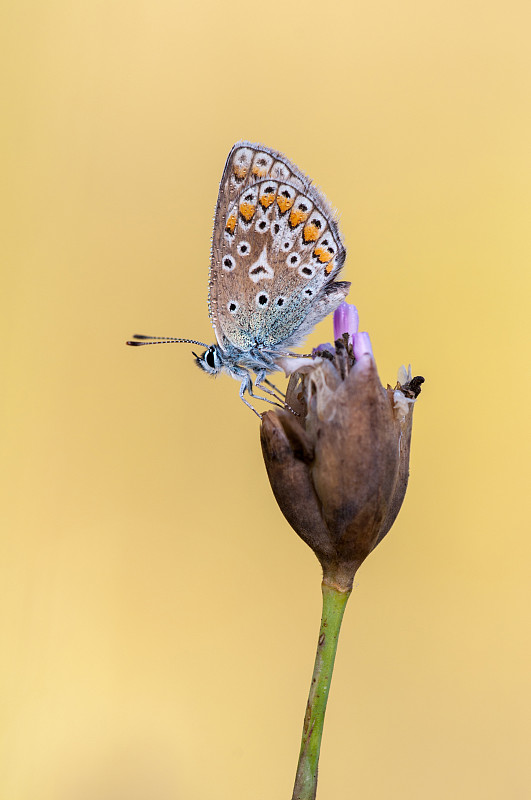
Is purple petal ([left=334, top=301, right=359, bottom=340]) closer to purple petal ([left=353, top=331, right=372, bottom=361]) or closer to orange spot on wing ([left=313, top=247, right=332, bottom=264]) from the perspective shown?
purple petal ([left=353, top=331, right=372, bottom=361])

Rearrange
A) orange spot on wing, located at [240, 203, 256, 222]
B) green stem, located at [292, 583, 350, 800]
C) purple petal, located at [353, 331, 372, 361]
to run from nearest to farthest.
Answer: green stem, located at [292, 583, 350, 800]
purple petal, located at [353, 331, 372, 361]
orange spot on wing, located at [240, 203, 256, 222]

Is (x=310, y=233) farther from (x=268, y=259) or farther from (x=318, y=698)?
(x=318, y=698)

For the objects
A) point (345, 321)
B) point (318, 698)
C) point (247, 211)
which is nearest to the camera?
point (318, 698)

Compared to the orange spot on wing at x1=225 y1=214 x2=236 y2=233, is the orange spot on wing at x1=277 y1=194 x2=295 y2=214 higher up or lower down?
higher up

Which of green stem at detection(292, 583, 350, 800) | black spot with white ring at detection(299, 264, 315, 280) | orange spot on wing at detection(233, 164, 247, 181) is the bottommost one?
green stem at detection(292, 583, 350, 800)

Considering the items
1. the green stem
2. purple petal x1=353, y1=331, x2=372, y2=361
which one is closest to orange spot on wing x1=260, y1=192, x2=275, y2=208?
purple petal x1=353, y1=331, x2=372, y2=361

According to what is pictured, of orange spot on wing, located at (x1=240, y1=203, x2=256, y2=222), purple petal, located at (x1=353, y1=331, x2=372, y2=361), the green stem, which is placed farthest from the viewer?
orange spot on wing, located at (x1=240, y1=203, x2=256, y2=222)

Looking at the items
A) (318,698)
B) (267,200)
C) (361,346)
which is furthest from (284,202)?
(318,698)
